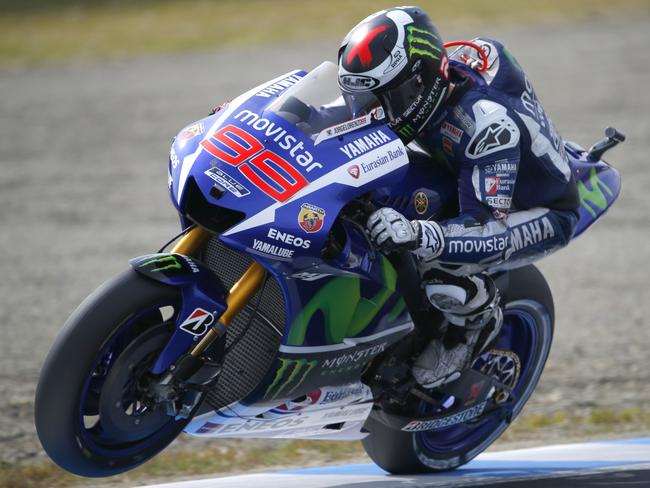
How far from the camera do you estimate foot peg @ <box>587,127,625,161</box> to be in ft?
16.2

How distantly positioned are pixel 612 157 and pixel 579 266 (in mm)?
3231

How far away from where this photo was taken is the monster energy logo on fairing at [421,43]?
13.2 ft

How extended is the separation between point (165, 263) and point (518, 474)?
1985 millimetres

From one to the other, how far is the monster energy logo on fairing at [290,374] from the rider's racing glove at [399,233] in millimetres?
522

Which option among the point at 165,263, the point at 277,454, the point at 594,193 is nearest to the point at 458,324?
the point at 594,193

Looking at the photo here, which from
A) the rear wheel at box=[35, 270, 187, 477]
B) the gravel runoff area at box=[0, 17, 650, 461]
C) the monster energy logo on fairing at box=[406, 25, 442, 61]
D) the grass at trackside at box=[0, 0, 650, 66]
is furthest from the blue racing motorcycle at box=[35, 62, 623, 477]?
the grass at trackside at box=[0, 0, 650, 66]

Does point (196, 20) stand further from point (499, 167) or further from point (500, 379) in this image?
point (499, 167)

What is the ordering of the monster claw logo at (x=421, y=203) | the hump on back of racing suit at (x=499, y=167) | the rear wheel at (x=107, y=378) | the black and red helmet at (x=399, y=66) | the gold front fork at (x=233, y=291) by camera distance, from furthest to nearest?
the monster claw logo at (x=421, y=203), the hump on back of racing suit at (x=499, y=167), the black and red helmet at (x=399, y=66), the gold front fork at (x=233, y=291), the rear wheel at (x=107, y=378)

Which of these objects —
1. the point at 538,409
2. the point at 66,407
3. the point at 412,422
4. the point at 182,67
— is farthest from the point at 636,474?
the point at 182,67

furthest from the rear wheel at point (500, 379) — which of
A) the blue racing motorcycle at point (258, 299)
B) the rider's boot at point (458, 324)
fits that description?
the blue racing motorcycle at point (258, 299)

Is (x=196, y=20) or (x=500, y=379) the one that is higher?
(x=500, y=379)

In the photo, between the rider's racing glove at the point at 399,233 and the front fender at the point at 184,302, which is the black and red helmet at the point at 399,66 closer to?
the rider's racing glove at the point at 399,233

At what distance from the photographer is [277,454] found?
18.0 feet

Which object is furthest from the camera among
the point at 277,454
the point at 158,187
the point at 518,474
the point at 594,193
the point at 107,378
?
the point at 158,187
